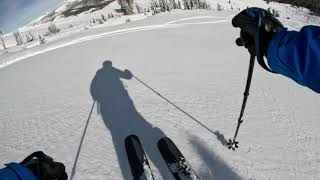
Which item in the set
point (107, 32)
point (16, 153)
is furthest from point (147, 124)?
point (107, 32)

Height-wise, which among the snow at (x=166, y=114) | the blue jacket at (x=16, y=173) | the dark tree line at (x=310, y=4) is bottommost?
the dark tree line at (x=310, y=4)

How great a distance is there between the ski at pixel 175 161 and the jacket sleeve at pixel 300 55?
2.28 meters

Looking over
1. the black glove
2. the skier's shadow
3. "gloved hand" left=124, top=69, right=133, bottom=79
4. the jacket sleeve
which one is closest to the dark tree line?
"gloved hand" left=124, top=69, right=133, bottom=79

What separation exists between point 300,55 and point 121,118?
4670 mm

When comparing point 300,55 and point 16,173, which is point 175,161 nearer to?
point 16,173

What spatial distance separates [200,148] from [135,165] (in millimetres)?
1073

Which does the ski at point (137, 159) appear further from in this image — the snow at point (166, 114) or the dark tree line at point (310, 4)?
the dark tree line at point (310, 4)

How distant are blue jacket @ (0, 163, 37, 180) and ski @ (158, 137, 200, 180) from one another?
2.29 metres

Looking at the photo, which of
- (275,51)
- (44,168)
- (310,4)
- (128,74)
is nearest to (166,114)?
(128,74)

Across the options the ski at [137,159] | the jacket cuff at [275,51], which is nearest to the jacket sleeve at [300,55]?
the jacket cuff at [275,51]

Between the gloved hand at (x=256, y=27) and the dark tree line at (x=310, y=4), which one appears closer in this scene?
the gloved hand at (x=256, y=27)

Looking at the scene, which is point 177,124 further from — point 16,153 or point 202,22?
point 202,22

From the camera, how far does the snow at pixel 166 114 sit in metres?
4.56

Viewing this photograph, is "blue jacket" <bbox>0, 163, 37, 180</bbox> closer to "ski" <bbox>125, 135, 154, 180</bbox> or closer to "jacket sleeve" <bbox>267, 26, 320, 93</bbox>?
"jacket sleeve" <bbox>267, 26, 320, 93</bbox>
